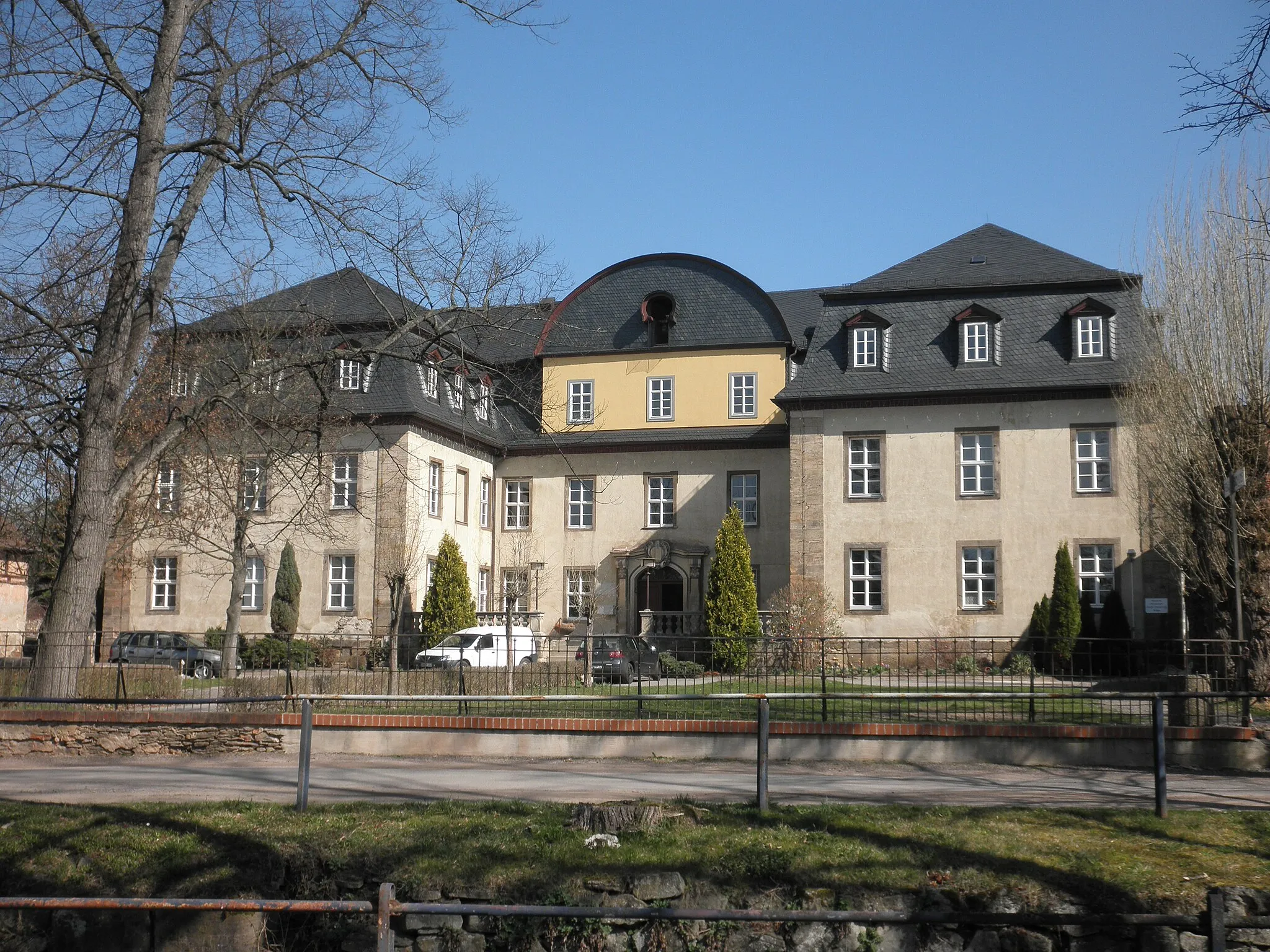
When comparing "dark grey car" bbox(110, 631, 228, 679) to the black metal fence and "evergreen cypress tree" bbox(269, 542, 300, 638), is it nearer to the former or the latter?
"evergreen cypress tree" bbox(269, 542, 300, 638)

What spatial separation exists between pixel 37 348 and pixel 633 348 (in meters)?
23.6

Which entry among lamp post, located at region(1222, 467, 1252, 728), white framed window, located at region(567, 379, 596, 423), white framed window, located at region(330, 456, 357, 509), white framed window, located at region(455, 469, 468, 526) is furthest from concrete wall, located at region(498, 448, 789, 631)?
lamp post, located at region(1222, 467, 1252, 728)

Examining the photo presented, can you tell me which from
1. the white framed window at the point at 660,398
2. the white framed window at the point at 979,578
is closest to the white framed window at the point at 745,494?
the white framed window at the point at 660,398

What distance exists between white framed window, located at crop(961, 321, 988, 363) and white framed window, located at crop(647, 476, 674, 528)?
31.5ft

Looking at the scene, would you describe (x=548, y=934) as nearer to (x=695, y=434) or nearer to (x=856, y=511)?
(x=856, y=511)

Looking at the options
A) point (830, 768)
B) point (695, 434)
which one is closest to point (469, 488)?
point (695, 434)

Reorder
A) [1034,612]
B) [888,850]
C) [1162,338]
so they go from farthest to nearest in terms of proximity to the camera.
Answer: [1034,612] < [1162,338] < [888,850]

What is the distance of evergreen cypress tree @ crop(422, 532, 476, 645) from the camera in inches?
1271

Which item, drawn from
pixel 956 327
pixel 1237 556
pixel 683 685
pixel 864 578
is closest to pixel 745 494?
pixel 864 578

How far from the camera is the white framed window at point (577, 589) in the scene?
36844 millimetres

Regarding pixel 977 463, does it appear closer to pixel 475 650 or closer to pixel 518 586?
pixel 518 586

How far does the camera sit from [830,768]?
1334 centimetres

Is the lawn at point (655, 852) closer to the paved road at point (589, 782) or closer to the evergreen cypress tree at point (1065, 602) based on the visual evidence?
the paved road at point (589, 782)

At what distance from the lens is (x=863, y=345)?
107 feet
